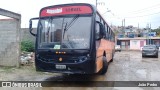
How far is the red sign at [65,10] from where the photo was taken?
889 cm

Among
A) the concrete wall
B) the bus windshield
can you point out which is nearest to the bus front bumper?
the bus windshield

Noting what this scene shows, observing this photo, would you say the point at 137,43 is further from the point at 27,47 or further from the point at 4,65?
the point at 4,65

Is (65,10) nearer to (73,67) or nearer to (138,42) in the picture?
(73,67)

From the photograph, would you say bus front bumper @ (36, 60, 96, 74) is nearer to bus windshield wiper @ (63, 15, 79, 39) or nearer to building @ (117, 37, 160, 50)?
bus windshield wiper @ (63, 15, 79, 39)

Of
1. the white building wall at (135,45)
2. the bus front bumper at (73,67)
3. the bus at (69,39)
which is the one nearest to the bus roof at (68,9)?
the bus at (69,39)

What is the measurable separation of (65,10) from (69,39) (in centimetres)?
125

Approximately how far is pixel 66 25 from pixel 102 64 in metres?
3.13

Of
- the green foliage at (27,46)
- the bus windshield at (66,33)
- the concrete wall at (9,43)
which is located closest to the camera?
the bus windshield at (66,33)

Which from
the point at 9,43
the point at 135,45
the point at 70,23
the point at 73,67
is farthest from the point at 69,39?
the point at 135,45

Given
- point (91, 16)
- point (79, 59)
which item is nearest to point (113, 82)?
point (79, 59)

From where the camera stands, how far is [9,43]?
41.8 ft

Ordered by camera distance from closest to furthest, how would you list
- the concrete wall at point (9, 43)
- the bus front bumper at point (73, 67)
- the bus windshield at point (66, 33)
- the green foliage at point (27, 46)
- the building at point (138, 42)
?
the bus front bumper at point (73, 67) → the bus windshield at point (66, 33) → the concrete wall at point (9, 43) → the green foliage at point (27, 46) → the building at point (138, 42)

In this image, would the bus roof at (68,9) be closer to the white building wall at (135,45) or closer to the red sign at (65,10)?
the red sign at (65,10)

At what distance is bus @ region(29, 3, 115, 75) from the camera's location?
851 cm
